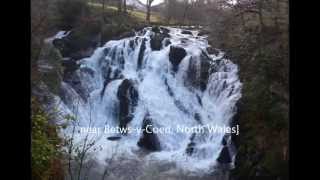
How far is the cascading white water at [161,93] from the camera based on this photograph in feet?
10.1

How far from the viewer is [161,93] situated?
312 centimetres

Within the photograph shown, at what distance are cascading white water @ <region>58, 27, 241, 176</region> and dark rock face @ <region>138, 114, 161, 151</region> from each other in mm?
16

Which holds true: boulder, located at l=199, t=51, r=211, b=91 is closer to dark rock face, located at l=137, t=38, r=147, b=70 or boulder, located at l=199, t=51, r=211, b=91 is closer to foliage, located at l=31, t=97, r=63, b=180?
dark rock face, located at l=137, t=38, r=147, b=70

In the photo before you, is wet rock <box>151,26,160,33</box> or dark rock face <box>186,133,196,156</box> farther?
wet rock <box>151,26,160,33</box>

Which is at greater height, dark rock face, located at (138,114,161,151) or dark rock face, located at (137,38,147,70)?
dark rock face, located at (137,38,147,70)

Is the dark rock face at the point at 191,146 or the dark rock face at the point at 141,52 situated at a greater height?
the dark rock face at the point at 141,52

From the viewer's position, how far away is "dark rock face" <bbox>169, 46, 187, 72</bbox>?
3.17 meters

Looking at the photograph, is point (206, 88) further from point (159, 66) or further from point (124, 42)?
point (124, 42)

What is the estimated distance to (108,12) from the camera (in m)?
3.18

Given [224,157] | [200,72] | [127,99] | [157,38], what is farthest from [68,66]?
[224,157]

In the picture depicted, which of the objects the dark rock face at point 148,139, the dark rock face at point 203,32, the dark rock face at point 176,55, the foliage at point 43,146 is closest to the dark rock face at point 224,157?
the dark rock face at point 148,139

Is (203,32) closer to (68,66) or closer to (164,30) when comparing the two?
(164,30)

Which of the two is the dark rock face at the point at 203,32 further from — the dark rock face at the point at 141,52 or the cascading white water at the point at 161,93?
the dark rock face at the point at 141,52

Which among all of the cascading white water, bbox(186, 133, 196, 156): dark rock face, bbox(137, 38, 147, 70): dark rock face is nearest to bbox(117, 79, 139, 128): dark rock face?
the cascading white water
